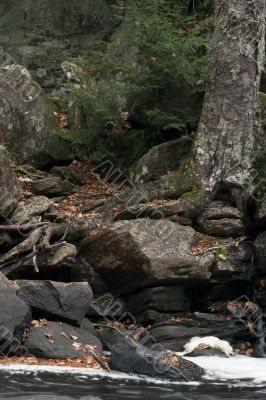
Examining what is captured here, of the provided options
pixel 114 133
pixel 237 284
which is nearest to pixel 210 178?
pixel 237 284

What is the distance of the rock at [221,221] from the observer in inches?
512

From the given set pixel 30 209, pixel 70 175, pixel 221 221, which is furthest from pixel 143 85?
pixel 30 209

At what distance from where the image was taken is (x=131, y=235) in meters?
11.9

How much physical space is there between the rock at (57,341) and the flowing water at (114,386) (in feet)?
2.25

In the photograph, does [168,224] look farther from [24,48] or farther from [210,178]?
[24,48]

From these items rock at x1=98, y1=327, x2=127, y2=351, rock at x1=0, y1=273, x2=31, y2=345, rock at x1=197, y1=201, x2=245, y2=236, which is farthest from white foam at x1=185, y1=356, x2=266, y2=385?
rock at x1=197, y1=201, x2=245, y2=236

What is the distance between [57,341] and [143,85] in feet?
23.8

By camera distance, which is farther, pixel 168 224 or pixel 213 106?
pixel 213 106

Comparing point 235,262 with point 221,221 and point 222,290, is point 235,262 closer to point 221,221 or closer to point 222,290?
point 222,290

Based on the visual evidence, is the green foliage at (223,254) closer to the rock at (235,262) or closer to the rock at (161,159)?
the rock at (235,262)

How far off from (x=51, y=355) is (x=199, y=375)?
2300 millimetres

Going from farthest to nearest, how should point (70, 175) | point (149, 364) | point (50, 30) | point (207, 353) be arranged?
point (50, 30), point (70, 175), point (207, 353), point (149, 364)

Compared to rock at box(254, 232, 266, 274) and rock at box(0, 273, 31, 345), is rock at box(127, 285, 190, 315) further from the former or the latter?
rock at box(0, 273, 31, 345)

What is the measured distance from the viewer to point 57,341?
9.80 metres
